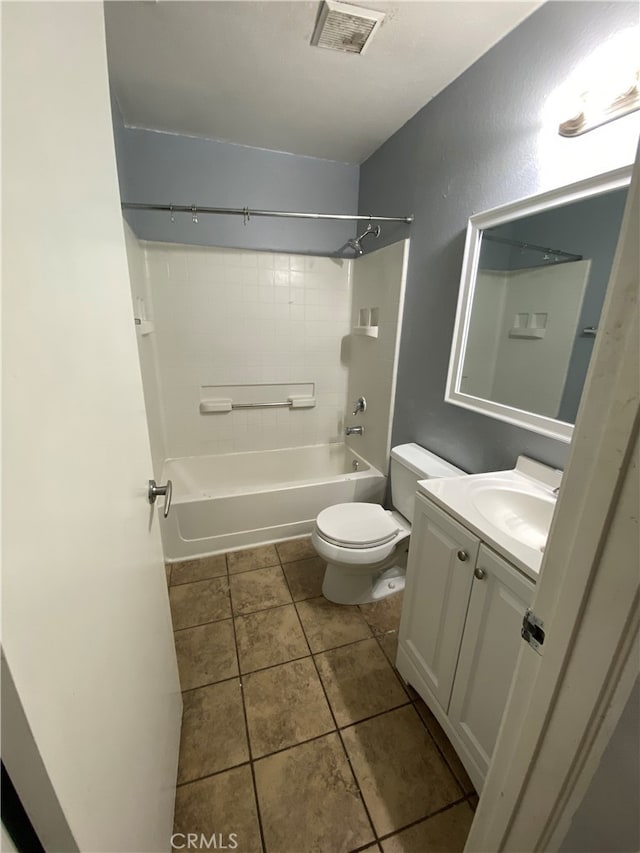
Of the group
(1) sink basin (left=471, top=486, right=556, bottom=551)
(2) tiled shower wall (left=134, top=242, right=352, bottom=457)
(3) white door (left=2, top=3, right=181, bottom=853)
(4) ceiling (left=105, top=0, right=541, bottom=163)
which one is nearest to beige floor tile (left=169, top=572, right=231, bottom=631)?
(3) white door (left=2, top=3, right=181, bottom=853)

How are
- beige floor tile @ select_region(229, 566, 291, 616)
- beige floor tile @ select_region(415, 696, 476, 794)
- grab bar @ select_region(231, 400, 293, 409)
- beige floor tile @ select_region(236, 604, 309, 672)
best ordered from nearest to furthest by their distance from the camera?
beige floor tile @ select_region(415, 696, 476, 794) < beige floor tile @ select_region(236, 604, 309, 672) < beige floor tile @ select_region(229, 566, 291, 616) < grab bar @ select_region(231, 400, 293, 409)

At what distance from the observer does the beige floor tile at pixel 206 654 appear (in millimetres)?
1375

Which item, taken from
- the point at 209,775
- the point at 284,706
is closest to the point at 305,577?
the point at 284,706

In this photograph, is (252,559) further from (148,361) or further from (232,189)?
(232,189)

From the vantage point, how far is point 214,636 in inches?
61.2

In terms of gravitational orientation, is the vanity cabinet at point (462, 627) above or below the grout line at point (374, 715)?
above

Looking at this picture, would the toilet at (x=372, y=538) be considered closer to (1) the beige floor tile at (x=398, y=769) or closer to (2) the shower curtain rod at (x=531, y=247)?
(1) the beige floor tile at (x=398, y=769)

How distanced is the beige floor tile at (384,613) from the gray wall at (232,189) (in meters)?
2.35

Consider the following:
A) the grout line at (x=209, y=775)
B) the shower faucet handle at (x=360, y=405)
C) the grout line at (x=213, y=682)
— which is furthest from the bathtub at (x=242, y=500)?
the grout line at (x=209, y=775)

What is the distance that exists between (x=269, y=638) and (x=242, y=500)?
786 millimetres

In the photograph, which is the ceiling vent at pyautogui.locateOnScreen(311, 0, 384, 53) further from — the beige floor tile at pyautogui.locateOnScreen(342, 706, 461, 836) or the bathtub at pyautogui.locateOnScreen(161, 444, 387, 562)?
the beige floor tile at pyautogui.locateOnScreen(342, 706, 461, 836)

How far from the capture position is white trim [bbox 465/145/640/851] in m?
0.38

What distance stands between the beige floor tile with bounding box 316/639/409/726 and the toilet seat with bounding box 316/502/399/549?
456 mm

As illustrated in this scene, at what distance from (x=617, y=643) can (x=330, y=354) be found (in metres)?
2.47
